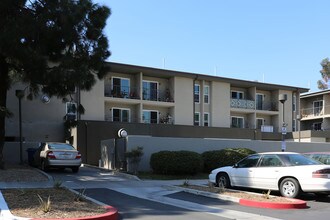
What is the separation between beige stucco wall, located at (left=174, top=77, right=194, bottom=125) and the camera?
35.9 meters

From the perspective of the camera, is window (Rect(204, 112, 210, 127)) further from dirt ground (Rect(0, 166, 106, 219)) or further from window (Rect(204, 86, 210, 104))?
dirt ground (Rect(0, 166, 106, 219))

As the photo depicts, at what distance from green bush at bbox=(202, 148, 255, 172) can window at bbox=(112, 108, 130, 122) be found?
1300 cm

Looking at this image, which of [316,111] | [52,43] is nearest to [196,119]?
[316,111]

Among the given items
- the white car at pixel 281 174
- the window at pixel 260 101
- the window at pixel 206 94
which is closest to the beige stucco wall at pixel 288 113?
the window at pixel 260 101

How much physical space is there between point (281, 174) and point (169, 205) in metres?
4.13

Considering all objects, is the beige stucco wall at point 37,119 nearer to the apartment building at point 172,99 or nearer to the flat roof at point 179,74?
the apartment building at point 172,99

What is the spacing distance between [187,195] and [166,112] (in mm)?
22474

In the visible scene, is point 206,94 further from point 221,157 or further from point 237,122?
point 221,157

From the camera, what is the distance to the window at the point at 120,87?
33781 mm

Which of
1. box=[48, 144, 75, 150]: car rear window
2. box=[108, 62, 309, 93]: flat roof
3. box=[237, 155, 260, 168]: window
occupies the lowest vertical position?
box=[237, 155, 260, 168]: window

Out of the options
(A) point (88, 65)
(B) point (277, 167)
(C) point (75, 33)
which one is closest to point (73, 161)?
(A) point (88, 65)

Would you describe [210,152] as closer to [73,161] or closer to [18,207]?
[73,161]

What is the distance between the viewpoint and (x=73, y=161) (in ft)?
67.9

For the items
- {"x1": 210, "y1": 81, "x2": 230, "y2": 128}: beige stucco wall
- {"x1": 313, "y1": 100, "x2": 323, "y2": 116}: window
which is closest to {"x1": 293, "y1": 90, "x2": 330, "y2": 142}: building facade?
{"x1": 313, "y1": 100, "x2": 323, "y2": 116}: window
